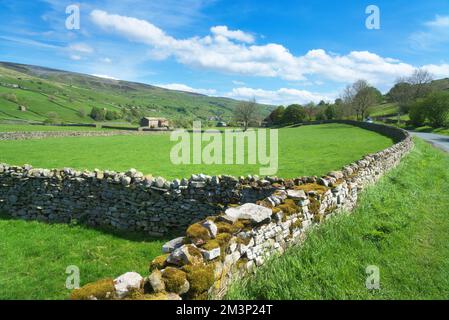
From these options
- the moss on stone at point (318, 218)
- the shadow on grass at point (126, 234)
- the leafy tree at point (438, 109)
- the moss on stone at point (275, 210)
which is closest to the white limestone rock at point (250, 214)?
the moss on stone at point (275, 210)

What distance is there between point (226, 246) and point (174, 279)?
110cm

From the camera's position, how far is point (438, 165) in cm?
1806

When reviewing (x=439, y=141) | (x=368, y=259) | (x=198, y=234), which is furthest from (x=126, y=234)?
(x=439, y=141)

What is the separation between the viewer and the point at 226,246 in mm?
5000

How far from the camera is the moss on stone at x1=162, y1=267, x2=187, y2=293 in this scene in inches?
162

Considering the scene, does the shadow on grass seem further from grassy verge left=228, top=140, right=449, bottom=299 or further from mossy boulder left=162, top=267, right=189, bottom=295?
mossy boulder left=162, top=267, right=189, bottom=295

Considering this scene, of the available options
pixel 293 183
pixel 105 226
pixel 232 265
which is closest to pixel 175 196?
pixel 105 226

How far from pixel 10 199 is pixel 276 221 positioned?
39.6 ft

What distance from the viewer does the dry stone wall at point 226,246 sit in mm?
4094

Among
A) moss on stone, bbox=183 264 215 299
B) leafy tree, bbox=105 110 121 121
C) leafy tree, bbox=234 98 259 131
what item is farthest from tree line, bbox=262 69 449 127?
leafy tree, bbox=105 110 121 121

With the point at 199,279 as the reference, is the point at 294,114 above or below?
above

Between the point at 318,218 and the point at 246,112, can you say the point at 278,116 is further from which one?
the point at 318,218

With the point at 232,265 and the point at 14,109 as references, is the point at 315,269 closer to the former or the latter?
the point at 232,265

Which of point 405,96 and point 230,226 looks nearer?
point 230,226
